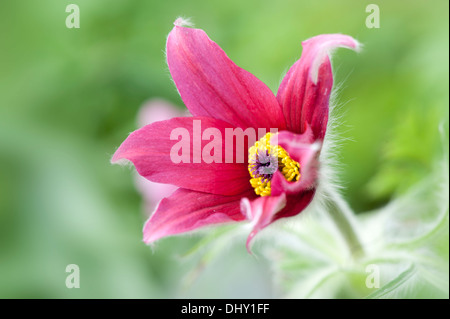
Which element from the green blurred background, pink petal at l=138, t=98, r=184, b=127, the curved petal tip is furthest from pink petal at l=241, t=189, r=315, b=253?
pink petal at l=138, t=98, r=184, b=127

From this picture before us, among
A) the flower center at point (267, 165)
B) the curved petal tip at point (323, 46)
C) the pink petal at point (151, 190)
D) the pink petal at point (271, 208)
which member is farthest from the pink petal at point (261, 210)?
the pink petal at point (151, 190)

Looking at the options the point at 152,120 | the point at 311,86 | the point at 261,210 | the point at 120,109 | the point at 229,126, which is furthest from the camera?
the point at 120,109

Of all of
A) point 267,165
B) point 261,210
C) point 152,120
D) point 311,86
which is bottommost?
point 261,210

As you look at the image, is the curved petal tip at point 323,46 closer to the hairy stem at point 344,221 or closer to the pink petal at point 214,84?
the pink petal at point 214,84

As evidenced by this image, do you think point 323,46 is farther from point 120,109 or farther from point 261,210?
point 120,109

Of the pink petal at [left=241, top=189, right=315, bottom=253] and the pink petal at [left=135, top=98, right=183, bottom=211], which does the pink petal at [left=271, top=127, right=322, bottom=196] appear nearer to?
A: the pink petal at [left=241, top=189, right=315, bottom=253]

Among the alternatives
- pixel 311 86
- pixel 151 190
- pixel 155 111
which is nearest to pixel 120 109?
pixel 155 111
